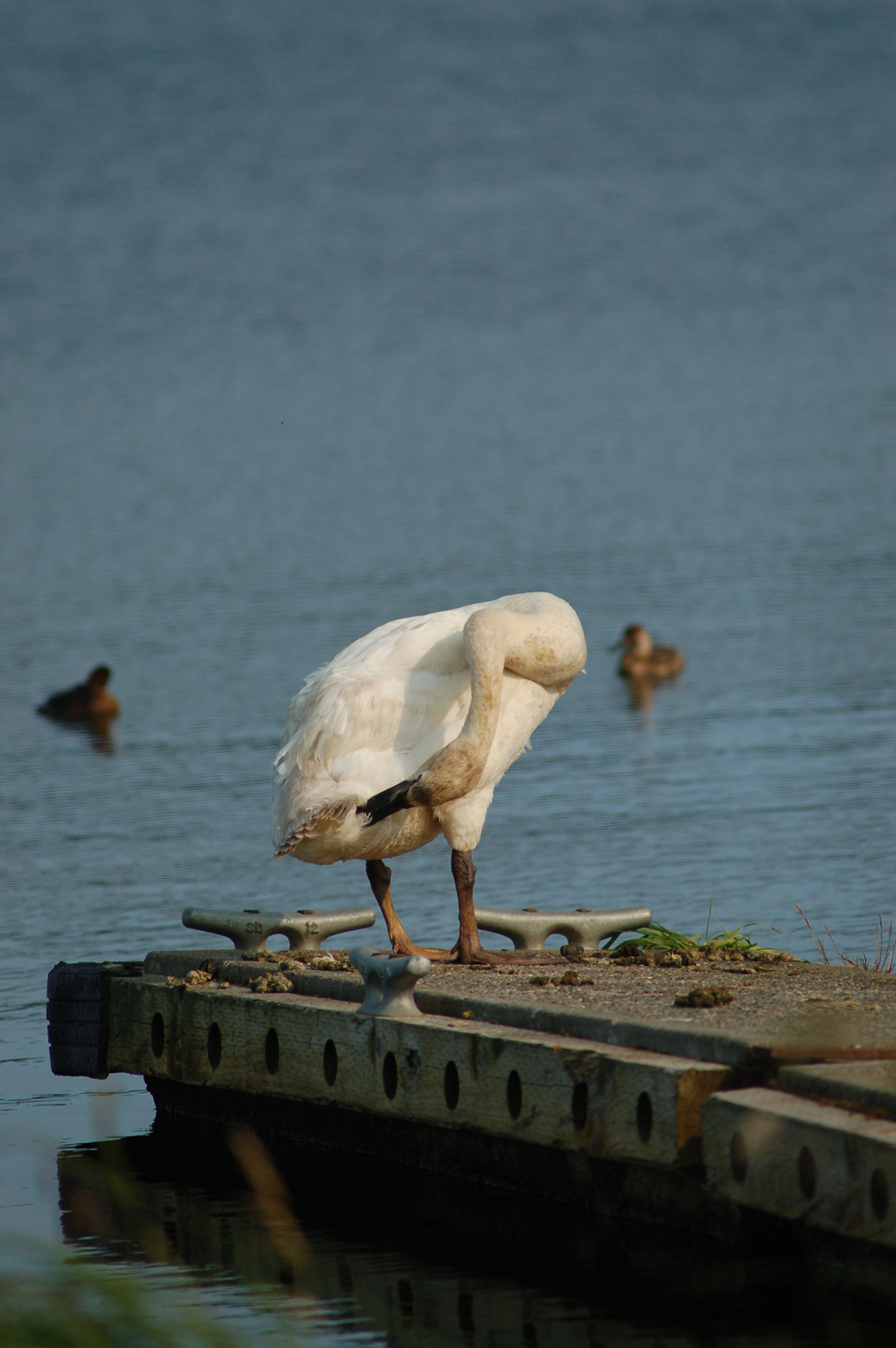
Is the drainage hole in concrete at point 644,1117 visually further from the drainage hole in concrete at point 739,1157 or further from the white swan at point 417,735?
the white swan at point 417,735

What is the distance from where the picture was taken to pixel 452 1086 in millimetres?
7488

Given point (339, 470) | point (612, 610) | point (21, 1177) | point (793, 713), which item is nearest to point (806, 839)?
point (793, 713)

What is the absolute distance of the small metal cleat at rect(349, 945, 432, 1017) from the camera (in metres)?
7.55

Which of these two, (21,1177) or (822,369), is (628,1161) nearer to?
(21,1177)

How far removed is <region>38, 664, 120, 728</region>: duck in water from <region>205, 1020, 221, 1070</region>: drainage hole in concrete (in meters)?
14.2

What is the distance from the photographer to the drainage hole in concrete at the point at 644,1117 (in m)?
6.59

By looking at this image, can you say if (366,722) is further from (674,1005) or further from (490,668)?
(674,1005)

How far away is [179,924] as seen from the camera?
42.3 ft

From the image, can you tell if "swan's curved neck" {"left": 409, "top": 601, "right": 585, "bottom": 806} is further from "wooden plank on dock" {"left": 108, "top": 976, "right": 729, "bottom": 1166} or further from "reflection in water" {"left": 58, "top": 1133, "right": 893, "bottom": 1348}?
"reflection in water" {"left": 58, "top": 1133, "right": 893, "bottom": 1348}

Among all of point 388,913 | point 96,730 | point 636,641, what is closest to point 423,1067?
point 388,913

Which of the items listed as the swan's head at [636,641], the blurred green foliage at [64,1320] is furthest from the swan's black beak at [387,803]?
the swan's head at [636,641]

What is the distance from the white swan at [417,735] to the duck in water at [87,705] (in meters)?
14.2

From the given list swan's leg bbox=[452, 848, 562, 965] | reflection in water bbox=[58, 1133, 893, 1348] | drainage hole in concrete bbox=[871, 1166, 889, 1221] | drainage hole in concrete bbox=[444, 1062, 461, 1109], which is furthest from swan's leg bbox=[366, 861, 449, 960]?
drainage hole in concrete bbox=[871, 1166, 889, 1221]

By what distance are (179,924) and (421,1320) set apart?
6551 mm
